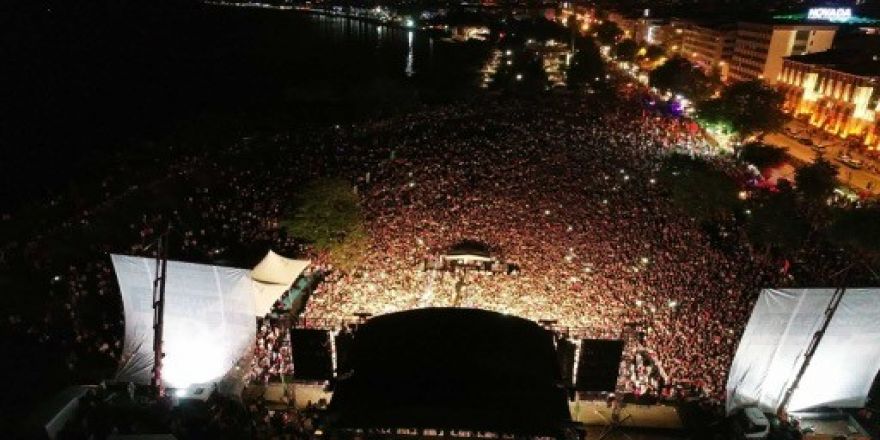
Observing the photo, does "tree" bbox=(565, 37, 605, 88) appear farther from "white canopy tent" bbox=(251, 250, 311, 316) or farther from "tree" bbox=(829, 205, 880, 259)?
"white canopy tent" bbox=(251, 250, 311, 316)

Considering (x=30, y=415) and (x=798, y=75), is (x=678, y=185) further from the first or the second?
(x=798, y=75)

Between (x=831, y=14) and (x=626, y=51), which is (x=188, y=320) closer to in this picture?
(x=831, y=14)

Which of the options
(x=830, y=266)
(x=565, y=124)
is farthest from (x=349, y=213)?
(x=565, y=124)

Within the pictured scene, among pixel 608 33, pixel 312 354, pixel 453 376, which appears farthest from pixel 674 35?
pixel 453 376

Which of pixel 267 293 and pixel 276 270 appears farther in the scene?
pixel 276 270

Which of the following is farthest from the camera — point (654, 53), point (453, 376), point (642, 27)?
point (642, 27)

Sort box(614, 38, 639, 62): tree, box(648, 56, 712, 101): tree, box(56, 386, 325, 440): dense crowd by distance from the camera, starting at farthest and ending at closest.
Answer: box(614, 38, 639, 62): tree < box(648, 56, 712, 101): tree < box(56, 386, 325, 440): dense crowd

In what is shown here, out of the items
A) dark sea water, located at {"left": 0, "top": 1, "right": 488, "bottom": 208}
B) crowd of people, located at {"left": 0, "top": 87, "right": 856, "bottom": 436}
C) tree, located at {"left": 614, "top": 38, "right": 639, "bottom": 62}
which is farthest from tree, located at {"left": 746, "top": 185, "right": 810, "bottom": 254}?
tree, located at {"left": 614, "top": 38, "right": 639, "bottom": 62}

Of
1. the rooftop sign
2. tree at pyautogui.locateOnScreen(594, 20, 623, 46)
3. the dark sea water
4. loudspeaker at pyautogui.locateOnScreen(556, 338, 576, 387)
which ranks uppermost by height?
the rooftop sign
